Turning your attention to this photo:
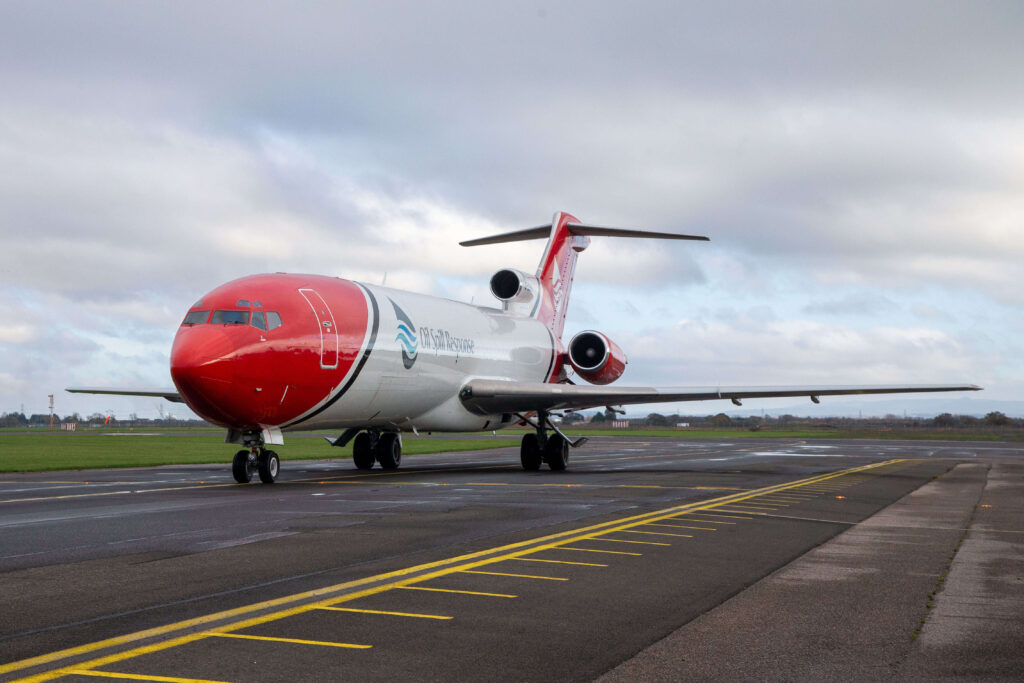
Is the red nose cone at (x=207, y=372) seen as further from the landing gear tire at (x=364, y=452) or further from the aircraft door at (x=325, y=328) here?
the landing gear tire at (x=364, y=452)

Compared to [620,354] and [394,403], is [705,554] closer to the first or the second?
[394,403]

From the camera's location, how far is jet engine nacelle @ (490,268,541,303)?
3416cm

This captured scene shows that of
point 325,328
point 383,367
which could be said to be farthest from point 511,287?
point 325,328

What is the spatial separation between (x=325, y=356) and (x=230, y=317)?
239cm

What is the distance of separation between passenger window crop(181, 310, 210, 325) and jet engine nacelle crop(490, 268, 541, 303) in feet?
52.1

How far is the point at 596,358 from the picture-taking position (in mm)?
32531

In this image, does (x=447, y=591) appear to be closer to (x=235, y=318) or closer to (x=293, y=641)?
(x=293, y=641)

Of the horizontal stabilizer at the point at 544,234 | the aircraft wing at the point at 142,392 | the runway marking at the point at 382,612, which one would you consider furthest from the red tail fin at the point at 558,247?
the runway marking at the point at 382,612

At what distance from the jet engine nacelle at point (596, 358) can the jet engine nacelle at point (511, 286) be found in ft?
8.95

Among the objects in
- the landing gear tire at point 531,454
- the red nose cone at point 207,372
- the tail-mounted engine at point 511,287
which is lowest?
the landing gear tire at point 531,454

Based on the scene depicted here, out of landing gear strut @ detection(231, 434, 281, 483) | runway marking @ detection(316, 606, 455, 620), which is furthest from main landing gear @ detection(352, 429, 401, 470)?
runway marking @ detection(316, 606, 455, 620)

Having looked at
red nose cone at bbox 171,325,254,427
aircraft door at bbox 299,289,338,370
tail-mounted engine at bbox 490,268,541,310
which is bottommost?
red nose cone at bbox 171,325,254,427

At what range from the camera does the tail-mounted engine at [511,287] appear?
34156 millimetres

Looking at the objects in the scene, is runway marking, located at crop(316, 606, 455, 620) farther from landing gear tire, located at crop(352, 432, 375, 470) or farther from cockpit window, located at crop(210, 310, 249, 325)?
landing gear tire, located at crop(352, 432, 375, 470)
